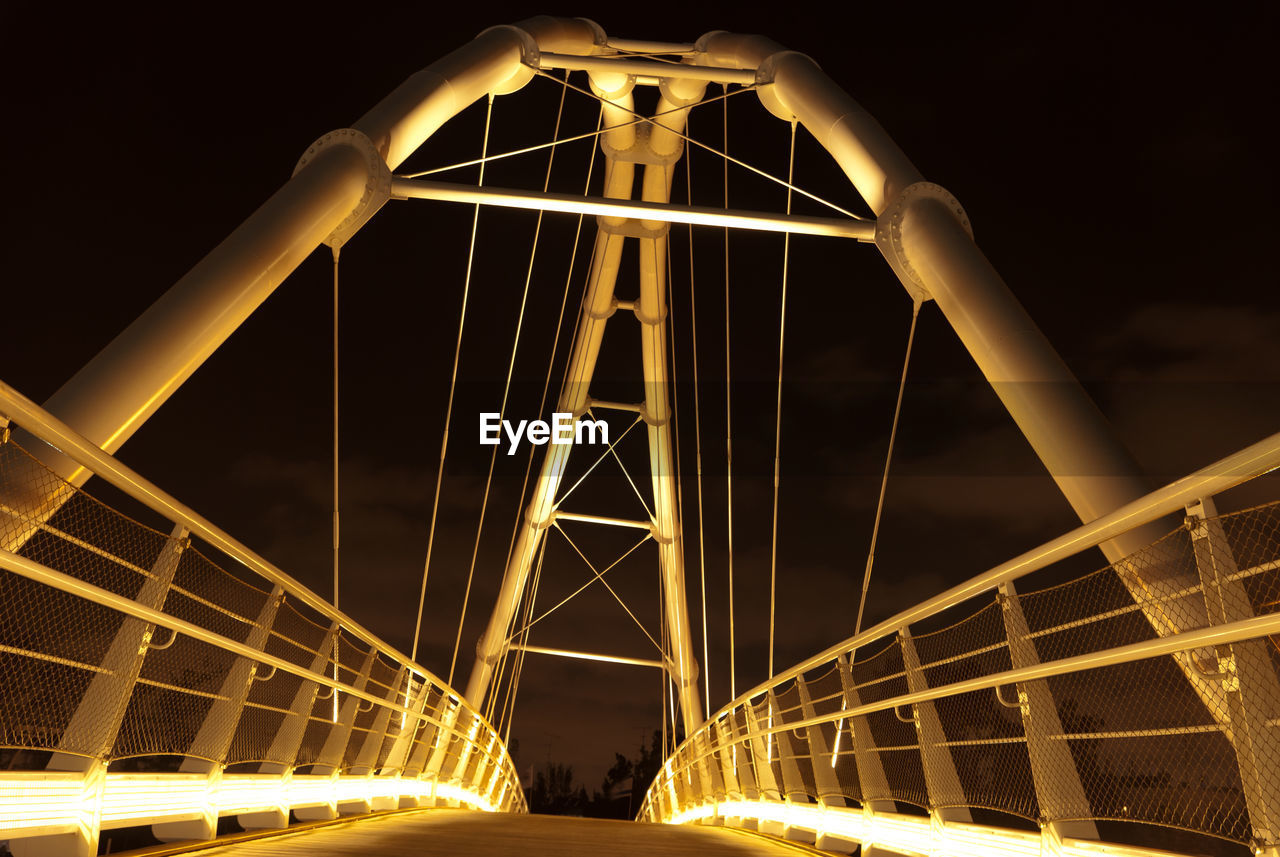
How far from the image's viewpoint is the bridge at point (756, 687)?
2506 mm

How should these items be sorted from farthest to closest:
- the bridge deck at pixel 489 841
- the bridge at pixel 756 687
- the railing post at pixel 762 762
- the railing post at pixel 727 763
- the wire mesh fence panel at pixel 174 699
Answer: the railing post at pixel 727 763
the railing post at pixel 762 762
the bridge deck at pixel 489 841
the wire mesh fence panel at pixel 174 699
the bridge at pixel 756 687

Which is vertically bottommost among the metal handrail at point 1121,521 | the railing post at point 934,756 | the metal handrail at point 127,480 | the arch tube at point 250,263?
the railing post at point 934,756

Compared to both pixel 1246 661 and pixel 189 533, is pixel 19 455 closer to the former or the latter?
pixel 189 533

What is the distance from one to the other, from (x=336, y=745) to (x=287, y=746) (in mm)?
1079

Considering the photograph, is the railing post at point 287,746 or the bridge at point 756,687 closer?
the bridge at point 756,687

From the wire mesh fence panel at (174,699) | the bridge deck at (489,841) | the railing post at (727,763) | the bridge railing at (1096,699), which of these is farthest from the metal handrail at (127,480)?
the railing post at (727,763)

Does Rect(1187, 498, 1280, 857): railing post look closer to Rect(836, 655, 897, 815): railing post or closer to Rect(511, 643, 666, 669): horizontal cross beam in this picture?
Rect(836, 655, 897, 815): railing post

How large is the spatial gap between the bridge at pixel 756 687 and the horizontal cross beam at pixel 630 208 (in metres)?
0.03

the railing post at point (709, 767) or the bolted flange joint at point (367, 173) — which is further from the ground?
the bolted flange joint at point (367, 173)

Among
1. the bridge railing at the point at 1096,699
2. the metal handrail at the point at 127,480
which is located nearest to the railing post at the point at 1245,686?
the bridge railing at the point at 1096,699

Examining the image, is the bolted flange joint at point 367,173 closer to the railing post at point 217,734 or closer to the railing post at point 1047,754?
the railing post at point 217,734

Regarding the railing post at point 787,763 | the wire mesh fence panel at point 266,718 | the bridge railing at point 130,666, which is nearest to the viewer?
the bridge railing at point 130,666

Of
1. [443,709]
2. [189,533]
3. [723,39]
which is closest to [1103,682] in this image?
[189,533]

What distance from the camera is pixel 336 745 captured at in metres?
5.91
